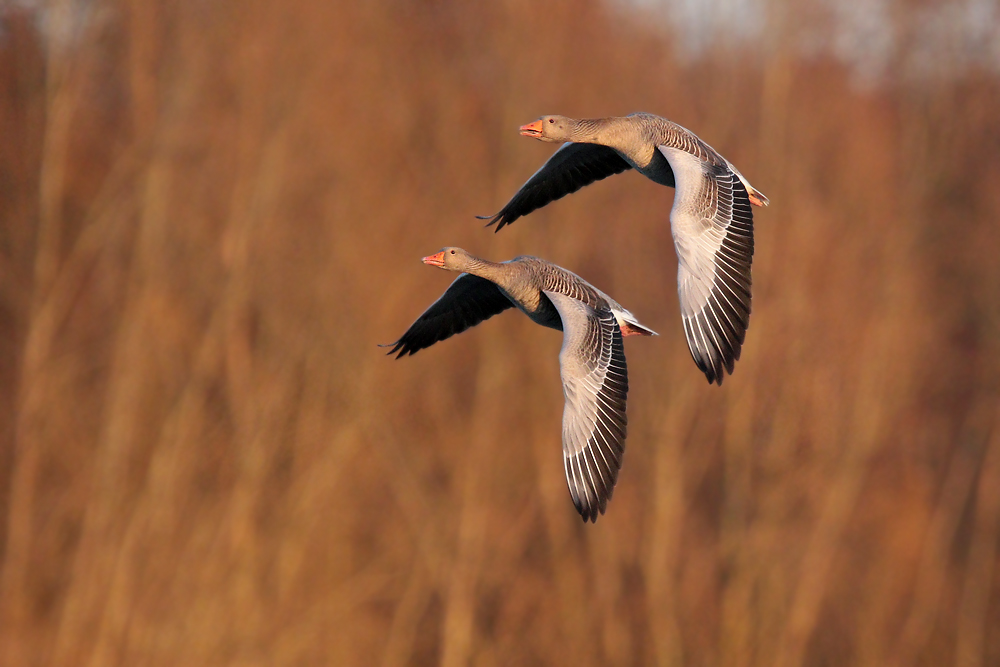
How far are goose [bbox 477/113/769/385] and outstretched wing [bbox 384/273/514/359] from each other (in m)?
1.15

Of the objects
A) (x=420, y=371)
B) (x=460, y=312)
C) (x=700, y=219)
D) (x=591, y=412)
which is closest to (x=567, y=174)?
(x=460, y=312)

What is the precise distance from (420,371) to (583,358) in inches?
728

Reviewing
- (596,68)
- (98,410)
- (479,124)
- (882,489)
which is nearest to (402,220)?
(479,124)

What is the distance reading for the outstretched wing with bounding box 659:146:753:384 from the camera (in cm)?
634

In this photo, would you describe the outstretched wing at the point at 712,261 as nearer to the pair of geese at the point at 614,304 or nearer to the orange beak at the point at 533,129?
the pair of geese at the point at 614,304

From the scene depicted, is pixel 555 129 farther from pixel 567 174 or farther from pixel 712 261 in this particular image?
pixel 712 261

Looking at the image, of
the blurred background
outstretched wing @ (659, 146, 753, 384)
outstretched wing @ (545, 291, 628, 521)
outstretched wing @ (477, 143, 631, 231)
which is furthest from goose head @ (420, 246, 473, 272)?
the blurred background

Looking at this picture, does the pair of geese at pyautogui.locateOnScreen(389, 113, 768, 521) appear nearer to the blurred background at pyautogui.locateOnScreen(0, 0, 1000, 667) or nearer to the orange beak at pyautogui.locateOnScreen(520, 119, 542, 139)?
the orange beak at pyautogui.locateOnScreen(520, 119, 542, 139)

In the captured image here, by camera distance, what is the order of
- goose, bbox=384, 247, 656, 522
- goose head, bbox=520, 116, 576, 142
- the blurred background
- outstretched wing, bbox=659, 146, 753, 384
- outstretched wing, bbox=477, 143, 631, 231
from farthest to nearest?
1. the blurred background
2. outstretched wing, bbox=477, 143, 631, 231
3. goose head, bbox=520, 116, 576, 142
4. goose, bbox=384, 247, 656, 522
5. outstretched wing, bbox=659, 146, 753, 384

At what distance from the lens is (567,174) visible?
8.53 metres

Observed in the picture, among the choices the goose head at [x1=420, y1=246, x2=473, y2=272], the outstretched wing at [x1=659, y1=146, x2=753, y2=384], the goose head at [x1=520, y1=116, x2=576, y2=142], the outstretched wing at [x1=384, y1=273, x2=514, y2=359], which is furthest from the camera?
the outstretched wing at [x1=384, y1=273, x2=514, y2=359]

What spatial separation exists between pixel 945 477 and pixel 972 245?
22.3 feet

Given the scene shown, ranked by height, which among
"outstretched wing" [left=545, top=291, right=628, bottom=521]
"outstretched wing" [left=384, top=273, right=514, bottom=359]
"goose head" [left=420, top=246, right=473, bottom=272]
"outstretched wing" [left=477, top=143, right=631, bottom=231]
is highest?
"outstretched wing" [left=477, top=143, right=631, bottom=231]

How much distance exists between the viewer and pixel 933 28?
34.8 m
